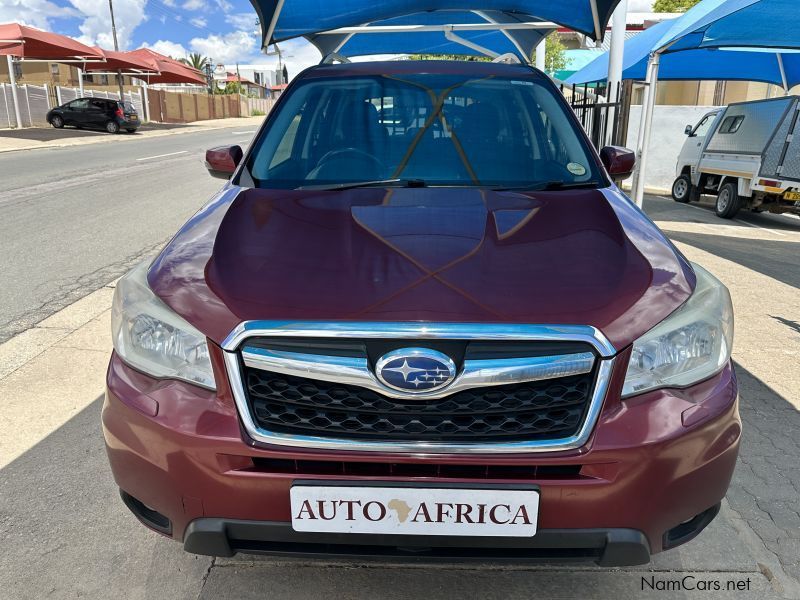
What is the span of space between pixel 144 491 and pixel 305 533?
46cm

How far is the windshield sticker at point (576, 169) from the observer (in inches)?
112

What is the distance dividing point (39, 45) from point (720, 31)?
2532 centimetres

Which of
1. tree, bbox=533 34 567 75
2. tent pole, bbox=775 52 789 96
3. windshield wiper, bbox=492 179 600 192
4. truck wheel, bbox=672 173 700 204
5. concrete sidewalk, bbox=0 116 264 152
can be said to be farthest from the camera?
tree, bbox=533 34 567 75

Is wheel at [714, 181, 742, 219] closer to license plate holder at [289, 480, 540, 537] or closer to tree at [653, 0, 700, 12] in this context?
license plate holder at [289, 480, 540, 537]

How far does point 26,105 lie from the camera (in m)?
28.5

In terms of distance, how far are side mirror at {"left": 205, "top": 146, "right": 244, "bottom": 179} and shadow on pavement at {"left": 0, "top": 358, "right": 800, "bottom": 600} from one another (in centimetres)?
150

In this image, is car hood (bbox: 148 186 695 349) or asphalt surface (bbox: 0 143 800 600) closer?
car hood (bbox: 148 186 695 349)

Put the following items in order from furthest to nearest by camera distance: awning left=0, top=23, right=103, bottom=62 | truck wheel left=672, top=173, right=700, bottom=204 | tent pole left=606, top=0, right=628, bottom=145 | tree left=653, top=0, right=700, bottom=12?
tree left=653, top=0, right=700, bottom=12 < awning left=0, top=23, right=103, bottom=62 < truck wheel left=672, top=173, right=700, bottom=204 < tent pole left=606, top=0, right=628, bottom=145

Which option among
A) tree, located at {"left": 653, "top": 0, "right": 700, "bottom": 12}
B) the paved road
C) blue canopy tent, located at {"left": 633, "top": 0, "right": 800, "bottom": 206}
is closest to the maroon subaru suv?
the paved road

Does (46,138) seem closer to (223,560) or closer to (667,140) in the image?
(667,140)

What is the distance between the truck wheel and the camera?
12758mm

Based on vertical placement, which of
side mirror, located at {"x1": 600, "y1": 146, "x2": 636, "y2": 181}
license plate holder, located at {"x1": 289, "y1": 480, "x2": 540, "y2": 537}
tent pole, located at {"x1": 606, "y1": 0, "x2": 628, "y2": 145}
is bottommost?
license plate holder, located at {"x1": 289, "y1": 480, "x2": 540, "y2": 537}

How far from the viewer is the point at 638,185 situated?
7855 millimetres

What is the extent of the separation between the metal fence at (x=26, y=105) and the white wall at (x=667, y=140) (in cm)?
2475
